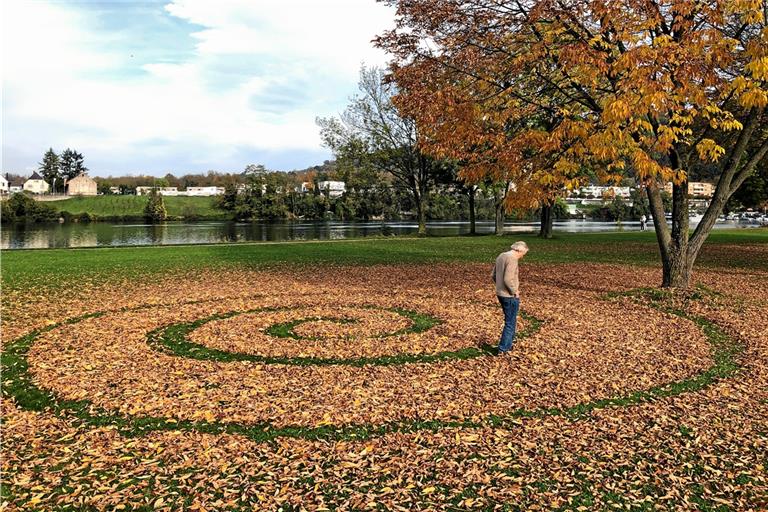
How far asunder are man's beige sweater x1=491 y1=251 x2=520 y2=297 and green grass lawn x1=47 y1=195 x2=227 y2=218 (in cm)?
10155

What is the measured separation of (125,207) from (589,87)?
11064cm

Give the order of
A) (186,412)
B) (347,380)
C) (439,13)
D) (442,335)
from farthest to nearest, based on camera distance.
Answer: (439,13)
(442,335)
(347,380)
(186,412)

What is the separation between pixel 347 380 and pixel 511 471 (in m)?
3.22

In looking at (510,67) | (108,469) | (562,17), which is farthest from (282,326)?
(562,17)

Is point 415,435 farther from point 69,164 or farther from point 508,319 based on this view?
point 69,164

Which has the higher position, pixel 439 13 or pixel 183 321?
pixel 439 13

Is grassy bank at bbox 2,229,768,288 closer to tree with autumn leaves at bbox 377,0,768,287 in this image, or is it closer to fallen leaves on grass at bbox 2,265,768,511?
tree with autumn leaves at bbox 377,0,768,287

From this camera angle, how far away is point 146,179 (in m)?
164

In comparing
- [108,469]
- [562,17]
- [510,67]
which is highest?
[562,17]

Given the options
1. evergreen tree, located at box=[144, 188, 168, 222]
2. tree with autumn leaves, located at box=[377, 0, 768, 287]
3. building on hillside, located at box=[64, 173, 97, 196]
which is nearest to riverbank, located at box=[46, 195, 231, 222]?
evergreen tree, located at box=[144, 188, 168, 222]

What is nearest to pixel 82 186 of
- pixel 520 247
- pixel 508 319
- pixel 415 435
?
pixel 508 319

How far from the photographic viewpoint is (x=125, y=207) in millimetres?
106625

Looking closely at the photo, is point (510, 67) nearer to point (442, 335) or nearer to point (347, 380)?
point (442, 335)

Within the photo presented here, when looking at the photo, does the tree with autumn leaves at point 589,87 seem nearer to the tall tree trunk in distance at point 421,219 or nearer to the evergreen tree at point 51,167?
the tall tree trunk in distance at point 421,219
